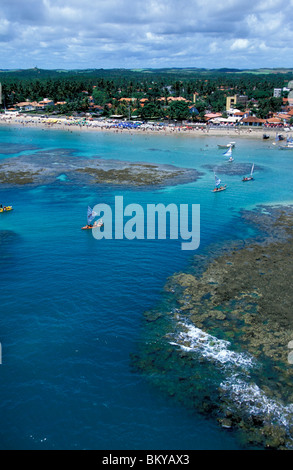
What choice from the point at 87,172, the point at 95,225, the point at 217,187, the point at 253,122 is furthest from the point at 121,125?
the point at 95,225

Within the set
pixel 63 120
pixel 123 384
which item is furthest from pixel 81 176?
pixel 63 120

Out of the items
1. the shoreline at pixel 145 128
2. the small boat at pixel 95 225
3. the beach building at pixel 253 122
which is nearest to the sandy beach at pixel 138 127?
the shoreline at pixel 145 128

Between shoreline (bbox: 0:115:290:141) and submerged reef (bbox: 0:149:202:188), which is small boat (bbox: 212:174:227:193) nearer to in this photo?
submerged reef (bbox: 0:149:202:188)

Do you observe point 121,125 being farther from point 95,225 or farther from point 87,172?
point 95,225

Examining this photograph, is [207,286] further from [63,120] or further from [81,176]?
[63,120]

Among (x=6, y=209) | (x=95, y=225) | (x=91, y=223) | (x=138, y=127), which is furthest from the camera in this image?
(x=138, y=127)

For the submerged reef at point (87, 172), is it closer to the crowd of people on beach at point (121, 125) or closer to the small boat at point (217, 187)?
the small boat at point (217, 187)

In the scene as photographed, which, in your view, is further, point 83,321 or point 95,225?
point 95,225
